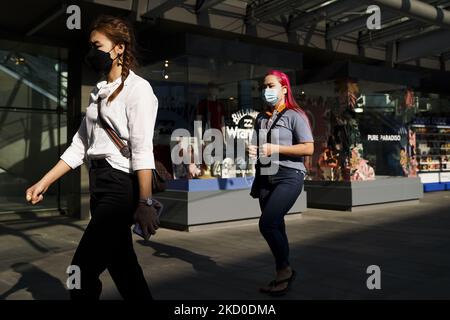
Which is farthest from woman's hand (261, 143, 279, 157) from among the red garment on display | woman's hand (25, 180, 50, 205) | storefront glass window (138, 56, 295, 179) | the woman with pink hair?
the red garment on display

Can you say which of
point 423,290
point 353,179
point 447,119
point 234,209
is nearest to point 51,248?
point 234,209

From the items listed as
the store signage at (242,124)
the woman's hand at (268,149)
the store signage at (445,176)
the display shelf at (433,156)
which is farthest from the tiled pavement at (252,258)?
the store signage at (445,176)

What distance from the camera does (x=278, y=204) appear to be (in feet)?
12.2

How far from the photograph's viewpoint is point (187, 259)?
5.27 m

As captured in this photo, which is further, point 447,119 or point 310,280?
point 447,119

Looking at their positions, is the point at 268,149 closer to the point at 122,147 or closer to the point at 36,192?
the point at 122,147

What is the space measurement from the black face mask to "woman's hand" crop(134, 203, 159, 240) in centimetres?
75

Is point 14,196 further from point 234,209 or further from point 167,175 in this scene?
point 234,209

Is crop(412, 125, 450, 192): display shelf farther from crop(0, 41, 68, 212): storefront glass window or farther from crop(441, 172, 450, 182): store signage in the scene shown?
crop(0, 41, 68, 212): storefront glass window

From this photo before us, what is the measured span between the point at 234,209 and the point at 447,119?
35.7 ft

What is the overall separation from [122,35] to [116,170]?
27.6 inches

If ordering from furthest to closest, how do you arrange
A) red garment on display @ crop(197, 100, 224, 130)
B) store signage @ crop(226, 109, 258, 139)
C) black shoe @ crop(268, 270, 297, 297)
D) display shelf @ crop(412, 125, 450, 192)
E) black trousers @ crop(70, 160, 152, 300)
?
display shelf @ crop(412, 125, 450, 192)
store signage @ crop(226, 109, 258, 139)
red garment on display @ crop(197, 100, 224, 130)
black shoe @ crop(268, 270, 297, 297)
black trousers @ crop(70, 160, 152, 300)

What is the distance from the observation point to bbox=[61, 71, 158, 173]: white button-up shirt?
2229 millimetres

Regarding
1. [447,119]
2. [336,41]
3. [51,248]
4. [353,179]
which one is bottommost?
[51,248]
